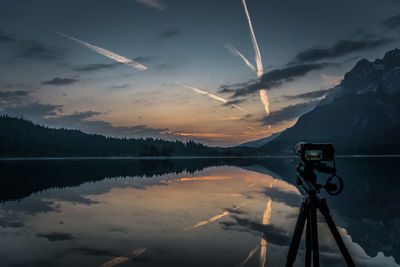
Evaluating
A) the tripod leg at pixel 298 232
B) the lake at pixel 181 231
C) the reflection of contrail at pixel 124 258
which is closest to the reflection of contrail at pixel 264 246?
the lake at pixel 181 231

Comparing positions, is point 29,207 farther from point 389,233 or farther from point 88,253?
point 389,233

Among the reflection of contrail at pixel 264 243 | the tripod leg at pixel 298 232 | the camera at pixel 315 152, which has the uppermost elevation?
the camera at pixel 315 152

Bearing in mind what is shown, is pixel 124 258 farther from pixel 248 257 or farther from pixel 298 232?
pixel 298 232

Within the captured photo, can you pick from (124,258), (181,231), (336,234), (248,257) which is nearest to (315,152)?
(336,234)

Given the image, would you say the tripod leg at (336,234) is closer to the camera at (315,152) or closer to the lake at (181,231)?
the camera at (315,152)

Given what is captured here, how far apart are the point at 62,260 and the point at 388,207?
56.5 ft

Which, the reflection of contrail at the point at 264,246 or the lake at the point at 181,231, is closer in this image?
the reflection of contrail at the point at 264,246

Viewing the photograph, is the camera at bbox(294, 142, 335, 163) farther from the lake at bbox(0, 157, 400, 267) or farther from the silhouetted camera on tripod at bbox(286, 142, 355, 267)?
the lake at bbox(0, 157, 400, 267)

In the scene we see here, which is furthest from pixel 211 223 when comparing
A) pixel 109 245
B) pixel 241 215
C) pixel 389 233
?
pixel 389 233

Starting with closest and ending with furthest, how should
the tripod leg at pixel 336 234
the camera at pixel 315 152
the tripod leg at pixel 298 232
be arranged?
the tripod leg at pixel 336 234 → the tripod leg at pixel 298 232 → the camera at pixel 315 152

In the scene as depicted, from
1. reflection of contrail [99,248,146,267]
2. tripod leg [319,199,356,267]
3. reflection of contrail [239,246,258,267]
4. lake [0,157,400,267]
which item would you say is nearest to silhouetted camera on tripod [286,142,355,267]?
tripod leg [319,199,356,267]

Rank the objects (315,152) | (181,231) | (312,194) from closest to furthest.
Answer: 1. (312,194)
2. (315,152)
3. (181,231)

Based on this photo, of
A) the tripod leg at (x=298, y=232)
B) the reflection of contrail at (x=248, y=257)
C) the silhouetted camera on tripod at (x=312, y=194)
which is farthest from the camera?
the reflection of contrail at (x=248, y=257)

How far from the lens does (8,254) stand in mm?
9281
